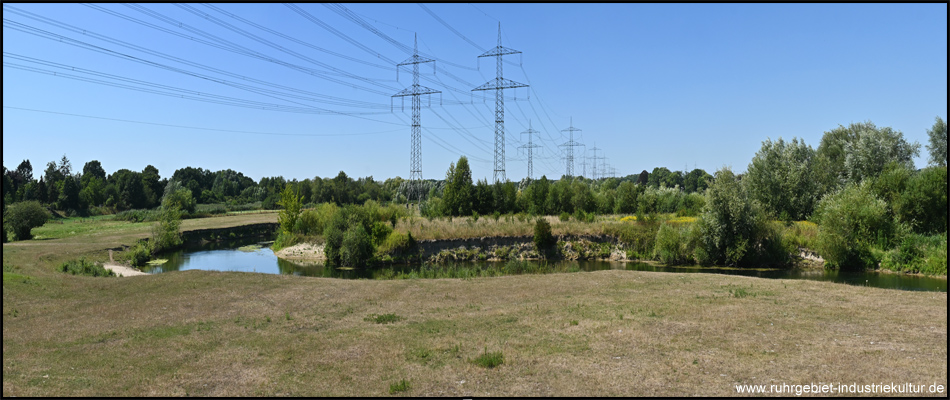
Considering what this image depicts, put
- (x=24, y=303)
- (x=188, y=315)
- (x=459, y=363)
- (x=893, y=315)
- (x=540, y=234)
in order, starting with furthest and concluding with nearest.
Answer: (x=540, y=234) → (x=24, y=303) → (x=188, y=315) → (x=893, y=315) → (x=459, y=363)

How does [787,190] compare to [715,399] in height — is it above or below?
above

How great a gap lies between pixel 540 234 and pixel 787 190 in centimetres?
2252

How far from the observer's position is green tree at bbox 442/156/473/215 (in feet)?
180

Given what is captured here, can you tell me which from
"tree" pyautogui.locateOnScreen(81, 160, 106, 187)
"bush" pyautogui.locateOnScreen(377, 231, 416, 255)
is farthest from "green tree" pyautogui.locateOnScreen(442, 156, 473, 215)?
"tree" pyautogui.locateOnScreen(81, 160, 106, 187)

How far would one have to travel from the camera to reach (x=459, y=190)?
182 feet

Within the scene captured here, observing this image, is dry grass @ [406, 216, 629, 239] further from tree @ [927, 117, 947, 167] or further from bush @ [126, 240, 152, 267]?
tree @ [927, 117, 947, 167]

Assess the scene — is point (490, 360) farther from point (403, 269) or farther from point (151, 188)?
point (151, 188)

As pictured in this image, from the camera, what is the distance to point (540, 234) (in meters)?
43.4

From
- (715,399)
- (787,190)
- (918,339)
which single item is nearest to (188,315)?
(715,399)

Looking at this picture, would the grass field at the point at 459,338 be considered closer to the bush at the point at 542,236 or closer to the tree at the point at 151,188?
the bush at the point at 542,236

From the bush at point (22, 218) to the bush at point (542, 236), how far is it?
Result: 4446 cm

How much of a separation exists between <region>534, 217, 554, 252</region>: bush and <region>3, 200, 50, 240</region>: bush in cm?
4446

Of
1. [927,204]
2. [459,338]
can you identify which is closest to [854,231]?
[927,204]

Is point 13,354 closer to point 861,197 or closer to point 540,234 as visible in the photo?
point 540,234
